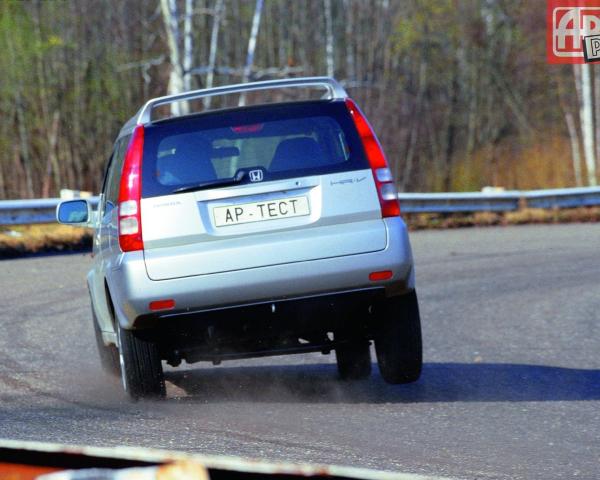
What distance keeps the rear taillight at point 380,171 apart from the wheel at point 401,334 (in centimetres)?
57

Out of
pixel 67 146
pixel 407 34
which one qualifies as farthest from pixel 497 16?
pixel 67 146

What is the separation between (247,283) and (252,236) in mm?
259

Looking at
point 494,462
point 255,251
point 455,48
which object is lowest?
point 455,48

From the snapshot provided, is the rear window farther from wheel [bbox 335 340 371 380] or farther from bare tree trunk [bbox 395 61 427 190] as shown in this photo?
bare tree trunk [bbox 395 61 427 190]

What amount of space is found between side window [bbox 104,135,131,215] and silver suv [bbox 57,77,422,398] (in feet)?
0.67

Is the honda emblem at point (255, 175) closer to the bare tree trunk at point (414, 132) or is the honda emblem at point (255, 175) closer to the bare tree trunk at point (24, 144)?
the bare tree trunk at point (24, 144)

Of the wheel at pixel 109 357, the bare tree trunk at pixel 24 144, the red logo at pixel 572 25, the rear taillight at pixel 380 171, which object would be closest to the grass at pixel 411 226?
the wheel at pixel 109 357

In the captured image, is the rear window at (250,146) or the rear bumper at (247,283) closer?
the rear bumper at (247,283)

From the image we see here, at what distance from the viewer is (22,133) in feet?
119

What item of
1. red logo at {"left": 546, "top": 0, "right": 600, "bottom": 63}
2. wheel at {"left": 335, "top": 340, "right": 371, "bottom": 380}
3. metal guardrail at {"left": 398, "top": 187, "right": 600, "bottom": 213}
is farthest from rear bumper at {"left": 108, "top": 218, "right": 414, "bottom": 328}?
red logo at {"left": 546, "top": 0, "right": 600, "bottom": 63}

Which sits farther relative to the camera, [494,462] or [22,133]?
[22,133]

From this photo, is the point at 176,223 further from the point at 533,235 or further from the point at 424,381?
the point at 533,235

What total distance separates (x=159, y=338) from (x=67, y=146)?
101 ft

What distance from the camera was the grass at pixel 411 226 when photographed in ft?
62.2
